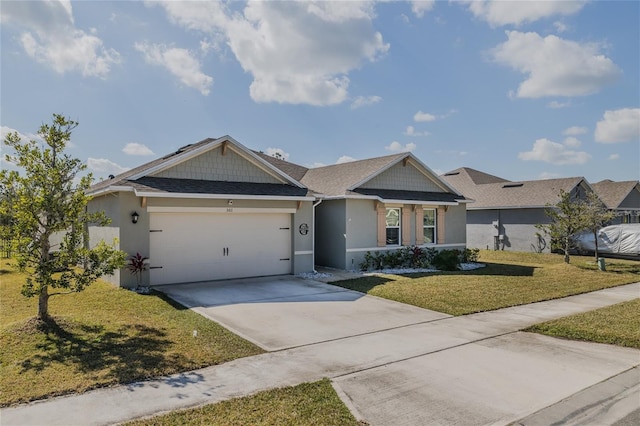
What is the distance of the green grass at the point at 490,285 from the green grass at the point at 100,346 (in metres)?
5.35

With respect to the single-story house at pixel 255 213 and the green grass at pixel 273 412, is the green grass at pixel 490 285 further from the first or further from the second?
the green grass at pixel 273 412

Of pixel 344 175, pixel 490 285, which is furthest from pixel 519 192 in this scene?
pixel 490 285

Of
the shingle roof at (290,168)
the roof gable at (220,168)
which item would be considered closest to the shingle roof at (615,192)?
the shingle roof at (290,168)

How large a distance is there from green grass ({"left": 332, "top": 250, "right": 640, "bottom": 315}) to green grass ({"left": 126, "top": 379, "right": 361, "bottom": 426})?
18.0 feet

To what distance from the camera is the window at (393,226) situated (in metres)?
16.8

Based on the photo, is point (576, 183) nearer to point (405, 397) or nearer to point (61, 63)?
point (405, 397)

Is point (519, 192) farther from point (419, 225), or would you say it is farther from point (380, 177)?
point (380, 177)

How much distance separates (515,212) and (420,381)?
71.8 ft

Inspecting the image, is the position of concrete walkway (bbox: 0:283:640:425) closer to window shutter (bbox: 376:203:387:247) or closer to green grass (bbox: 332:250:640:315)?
green grass (bbox: 332:250:640:315)

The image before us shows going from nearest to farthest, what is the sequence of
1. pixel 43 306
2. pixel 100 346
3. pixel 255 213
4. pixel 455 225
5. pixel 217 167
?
pixel 100 346 < pixel 43 306 < pixel 217 167 < pixel 255 213 < pixel 455 225

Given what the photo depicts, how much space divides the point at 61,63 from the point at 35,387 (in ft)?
33.3

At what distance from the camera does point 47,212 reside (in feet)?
23.9

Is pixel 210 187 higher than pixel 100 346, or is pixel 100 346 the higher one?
pixel 210 187

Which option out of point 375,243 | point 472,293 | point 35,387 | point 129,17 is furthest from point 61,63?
point 472,293
